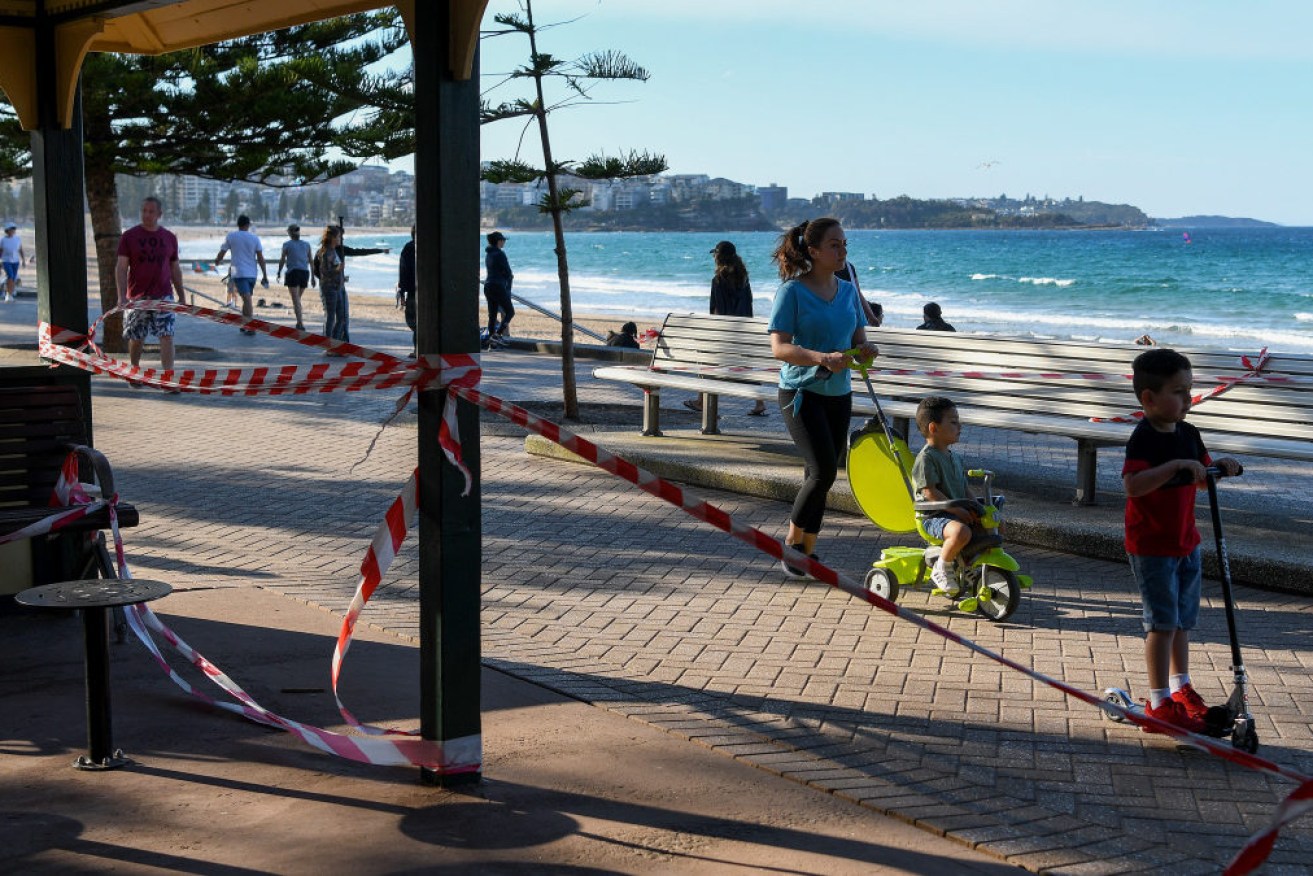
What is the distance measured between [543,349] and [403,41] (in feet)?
19.1

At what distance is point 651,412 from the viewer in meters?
12.1

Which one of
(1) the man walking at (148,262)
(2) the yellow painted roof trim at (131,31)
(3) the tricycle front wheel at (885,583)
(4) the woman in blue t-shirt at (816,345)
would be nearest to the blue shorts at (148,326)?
(1) the man walking at (148,262)

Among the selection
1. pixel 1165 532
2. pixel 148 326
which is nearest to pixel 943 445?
pixel 1165 532

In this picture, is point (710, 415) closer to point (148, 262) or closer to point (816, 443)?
point (816, 443)

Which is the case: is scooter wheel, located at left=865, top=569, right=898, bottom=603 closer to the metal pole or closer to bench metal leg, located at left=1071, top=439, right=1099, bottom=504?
bench metal leg, located at left=1071, top=439, right=1099, bottom=504

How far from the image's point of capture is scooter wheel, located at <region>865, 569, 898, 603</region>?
24.6 ft

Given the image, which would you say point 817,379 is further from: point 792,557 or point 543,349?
point 543,349

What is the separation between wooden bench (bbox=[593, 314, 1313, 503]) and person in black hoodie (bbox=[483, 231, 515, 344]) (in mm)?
10741

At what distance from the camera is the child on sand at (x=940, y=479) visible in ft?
23.8

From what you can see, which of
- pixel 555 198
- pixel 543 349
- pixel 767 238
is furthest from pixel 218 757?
pixel 767 238

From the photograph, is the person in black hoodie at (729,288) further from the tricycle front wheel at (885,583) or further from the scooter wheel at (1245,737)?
the scooter wheel at (1245,737)

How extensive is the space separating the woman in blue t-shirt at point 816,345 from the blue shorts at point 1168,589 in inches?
90.8

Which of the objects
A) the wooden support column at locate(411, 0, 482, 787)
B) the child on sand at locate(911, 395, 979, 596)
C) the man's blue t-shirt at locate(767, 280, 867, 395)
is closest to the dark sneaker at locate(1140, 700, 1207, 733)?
the child on sand at locate(911, 395, 979, 596)

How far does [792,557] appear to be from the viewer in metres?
4.38
